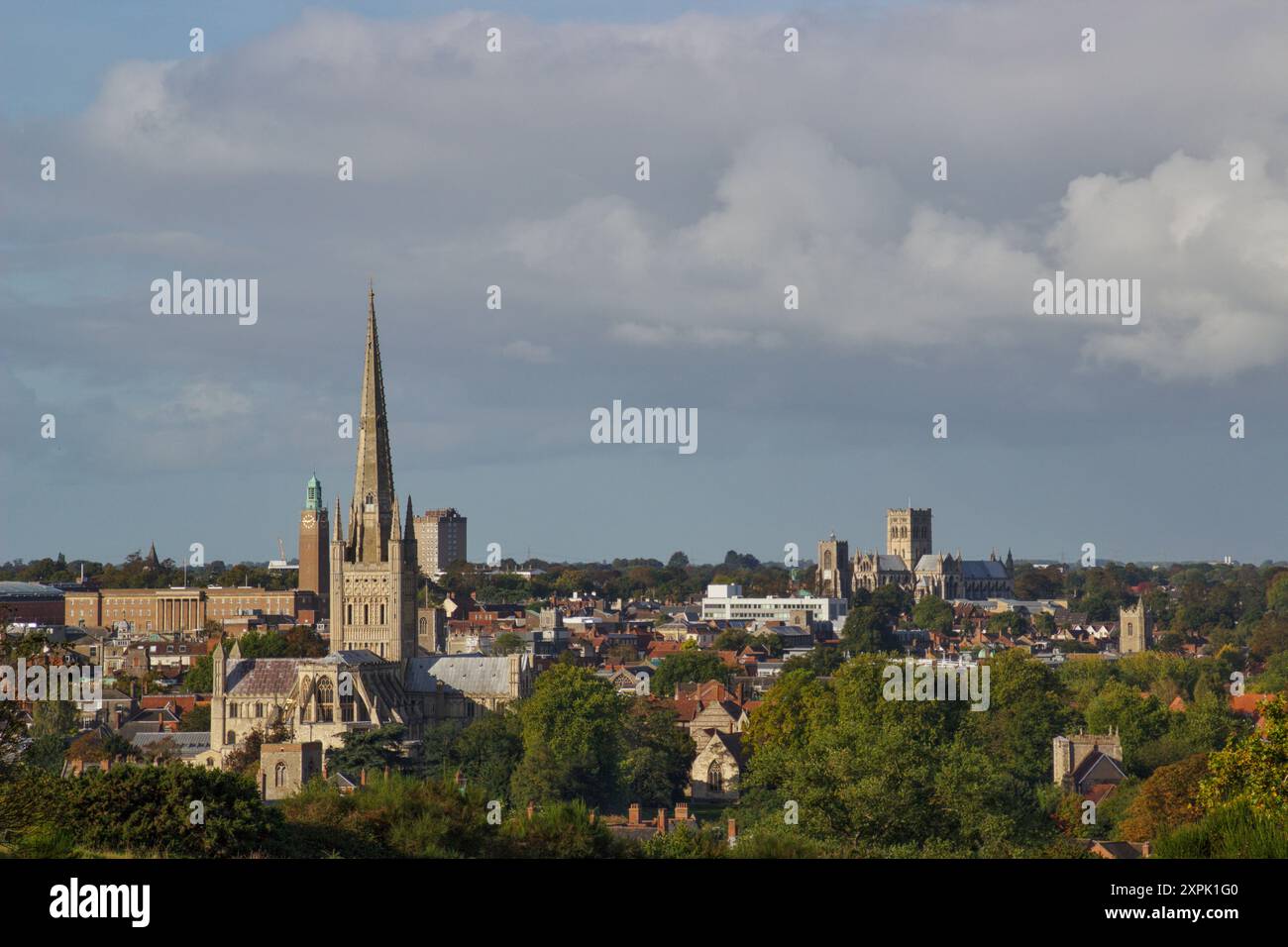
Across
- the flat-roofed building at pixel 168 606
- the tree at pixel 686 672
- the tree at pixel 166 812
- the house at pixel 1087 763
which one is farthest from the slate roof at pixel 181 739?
the flat-roofed building at pixel 168 606

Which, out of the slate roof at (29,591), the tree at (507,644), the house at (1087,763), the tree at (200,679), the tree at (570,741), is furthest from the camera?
the slate roof at (29,591)

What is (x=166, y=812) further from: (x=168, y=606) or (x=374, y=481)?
(x=168, y=606)

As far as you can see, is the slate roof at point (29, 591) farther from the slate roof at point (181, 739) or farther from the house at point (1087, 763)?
the house at point (1087, 763)

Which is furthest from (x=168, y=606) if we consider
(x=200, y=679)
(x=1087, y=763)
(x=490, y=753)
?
(x=1087, y=763)
